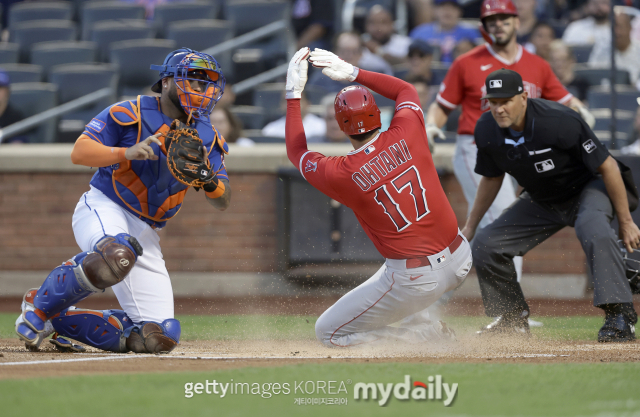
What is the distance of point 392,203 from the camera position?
4199 millimetres

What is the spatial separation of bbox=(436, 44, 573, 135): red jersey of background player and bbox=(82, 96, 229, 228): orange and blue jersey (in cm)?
219

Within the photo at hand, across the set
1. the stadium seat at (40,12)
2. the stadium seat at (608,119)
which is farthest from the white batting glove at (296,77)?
the stadium seat at (40,12)

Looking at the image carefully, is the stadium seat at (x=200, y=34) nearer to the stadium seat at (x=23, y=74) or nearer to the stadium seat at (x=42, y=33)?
the stadium seat at (x=42, y=33)

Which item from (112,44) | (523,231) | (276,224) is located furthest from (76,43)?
(523,231)

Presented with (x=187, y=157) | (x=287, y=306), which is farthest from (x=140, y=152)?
(x=287, y=306)

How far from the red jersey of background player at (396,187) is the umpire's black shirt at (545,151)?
731 mm

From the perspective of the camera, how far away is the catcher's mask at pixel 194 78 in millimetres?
4215

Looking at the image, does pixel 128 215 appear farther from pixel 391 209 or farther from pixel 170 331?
pixel 391 209

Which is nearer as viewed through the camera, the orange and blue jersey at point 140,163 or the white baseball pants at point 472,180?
the orange and blue jersey at point 140,163

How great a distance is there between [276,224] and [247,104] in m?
2.63

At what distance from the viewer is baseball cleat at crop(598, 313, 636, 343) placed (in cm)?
463

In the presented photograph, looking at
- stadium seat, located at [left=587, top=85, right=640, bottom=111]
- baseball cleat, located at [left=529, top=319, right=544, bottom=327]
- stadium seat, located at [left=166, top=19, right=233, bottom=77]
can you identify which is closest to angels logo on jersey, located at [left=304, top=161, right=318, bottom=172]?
baseball cleat, located at [left=529, top=319, right=544, bottom=327]

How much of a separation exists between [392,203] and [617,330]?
5.48 ft

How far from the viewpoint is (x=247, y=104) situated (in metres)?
10.0
